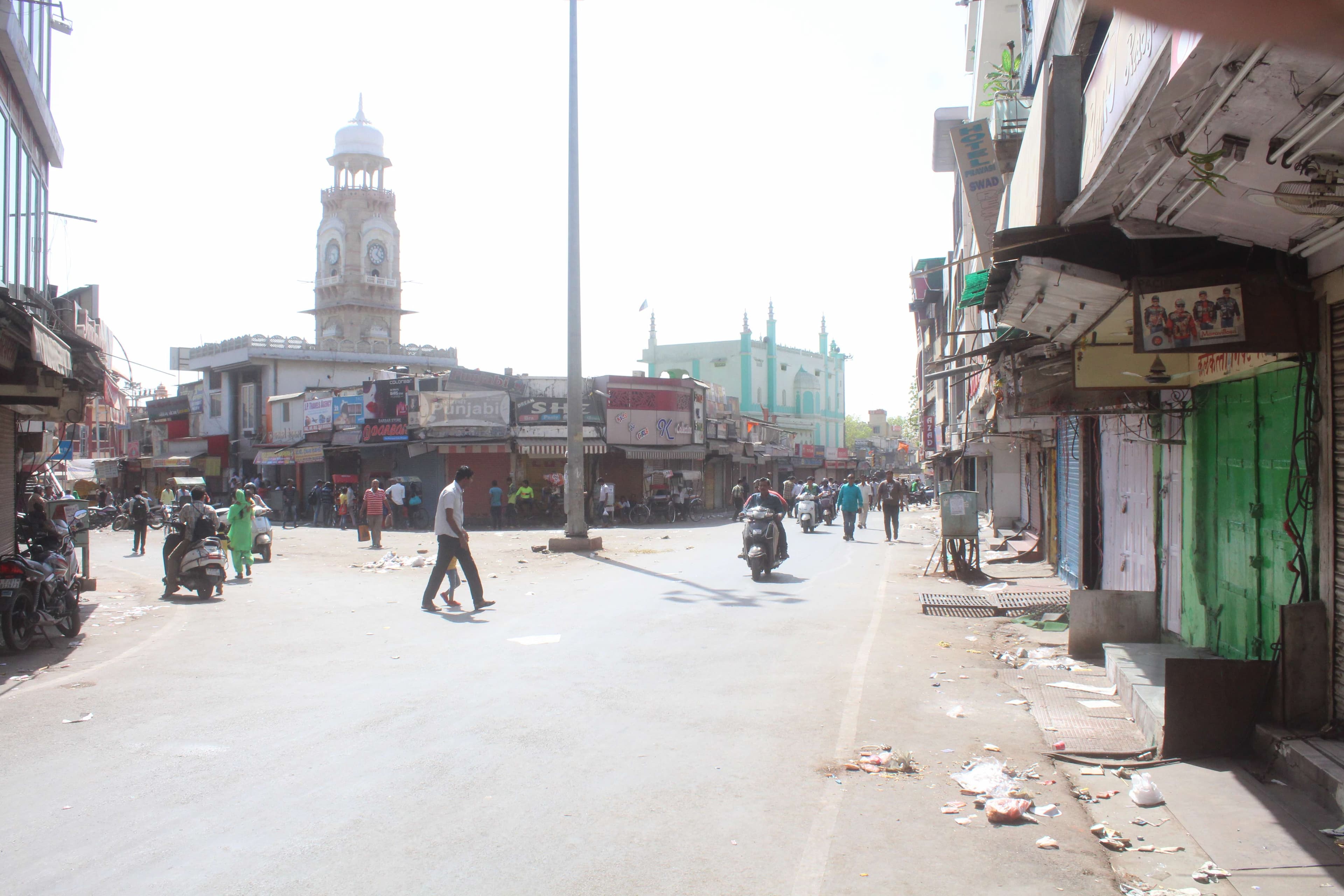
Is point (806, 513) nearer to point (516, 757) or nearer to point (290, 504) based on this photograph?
point (290, 504)

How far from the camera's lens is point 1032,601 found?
12.7 m

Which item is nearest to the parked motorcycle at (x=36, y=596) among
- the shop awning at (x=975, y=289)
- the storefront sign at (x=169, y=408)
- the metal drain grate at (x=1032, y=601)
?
the shop awning at (x=975, y=289)

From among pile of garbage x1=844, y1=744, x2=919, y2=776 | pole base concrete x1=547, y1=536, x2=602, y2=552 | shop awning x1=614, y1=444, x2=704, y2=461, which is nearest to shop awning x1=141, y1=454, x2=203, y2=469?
shop awning x1=614, y1=444, x2=704, y2=461

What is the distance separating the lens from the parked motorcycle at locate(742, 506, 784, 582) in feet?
49.2

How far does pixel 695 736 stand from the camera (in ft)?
19.9

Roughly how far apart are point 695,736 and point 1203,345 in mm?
4117

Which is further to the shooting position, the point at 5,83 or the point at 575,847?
the point at 5,83

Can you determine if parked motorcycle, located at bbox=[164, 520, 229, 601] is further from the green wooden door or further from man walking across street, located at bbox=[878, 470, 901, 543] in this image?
man walking across street, located at bbox=[878, 470, 901, 543]

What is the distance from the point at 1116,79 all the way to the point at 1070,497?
10.8 m

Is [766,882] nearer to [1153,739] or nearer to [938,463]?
[1153,739]

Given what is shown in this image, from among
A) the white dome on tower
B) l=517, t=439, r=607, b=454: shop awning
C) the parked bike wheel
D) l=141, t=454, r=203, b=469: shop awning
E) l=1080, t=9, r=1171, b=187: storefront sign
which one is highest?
the white dome on tower

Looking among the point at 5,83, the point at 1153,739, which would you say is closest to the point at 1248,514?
the point at 1153,739

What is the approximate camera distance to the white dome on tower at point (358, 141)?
6762 cm

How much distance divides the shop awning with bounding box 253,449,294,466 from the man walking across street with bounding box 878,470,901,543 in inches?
1098
